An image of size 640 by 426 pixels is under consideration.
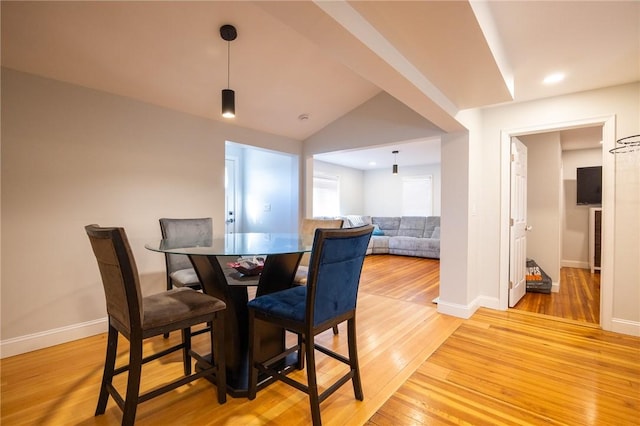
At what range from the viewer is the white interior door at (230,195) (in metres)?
5.24

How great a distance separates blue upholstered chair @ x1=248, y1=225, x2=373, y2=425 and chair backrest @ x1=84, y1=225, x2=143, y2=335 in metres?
→ 0.57

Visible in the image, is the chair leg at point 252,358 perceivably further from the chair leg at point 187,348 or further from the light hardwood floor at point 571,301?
the light hardwood floor at point 571,301

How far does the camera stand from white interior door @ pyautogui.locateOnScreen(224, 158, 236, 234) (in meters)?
5.24

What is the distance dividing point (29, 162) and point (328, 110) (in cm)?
294

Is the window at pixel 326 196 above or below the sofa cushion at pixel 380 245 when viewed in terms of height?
above

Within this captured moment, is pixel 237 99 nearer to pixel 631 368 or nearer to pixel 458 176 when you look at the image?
pixel 458 176

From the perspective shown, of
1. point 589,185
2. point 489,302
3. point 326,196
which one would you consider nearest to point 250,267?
point 489,302

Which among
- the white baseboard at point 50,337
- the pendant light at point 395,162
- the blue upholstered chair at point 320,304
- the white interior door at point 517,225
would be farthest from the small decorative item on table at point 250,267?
the pendant light at point 395,162

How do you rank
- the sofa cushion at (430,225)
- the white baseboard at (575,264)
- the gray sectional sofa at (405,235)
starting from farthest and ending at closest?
the sofa cushion at (430,225)
the gray sectional sofa at (405,235)
the white baseboard at (575,264)

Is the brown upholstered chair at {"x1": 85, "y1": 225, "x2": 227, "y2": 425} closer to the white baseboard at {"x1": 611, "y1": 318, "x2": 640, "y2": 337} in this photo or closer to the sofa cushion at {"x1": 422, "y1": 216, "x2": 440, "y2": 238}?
the white baseboard at {"x1": 611, "y1": 318, "x2": 640, "y2": 337}

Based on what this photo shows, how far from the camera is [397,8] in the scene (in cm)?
150

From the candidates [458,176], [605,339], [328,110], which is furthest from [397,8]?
[605,339]

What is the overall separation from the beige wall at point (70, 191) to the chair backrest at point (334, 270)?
2186mm

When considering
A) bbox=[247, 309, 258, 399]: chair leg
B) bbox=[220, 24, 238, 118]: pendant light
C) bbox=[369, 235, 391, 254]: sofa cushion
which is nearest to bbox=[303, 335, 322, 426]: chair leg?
bbox=[247, 309, 258, 399]: chair leg
